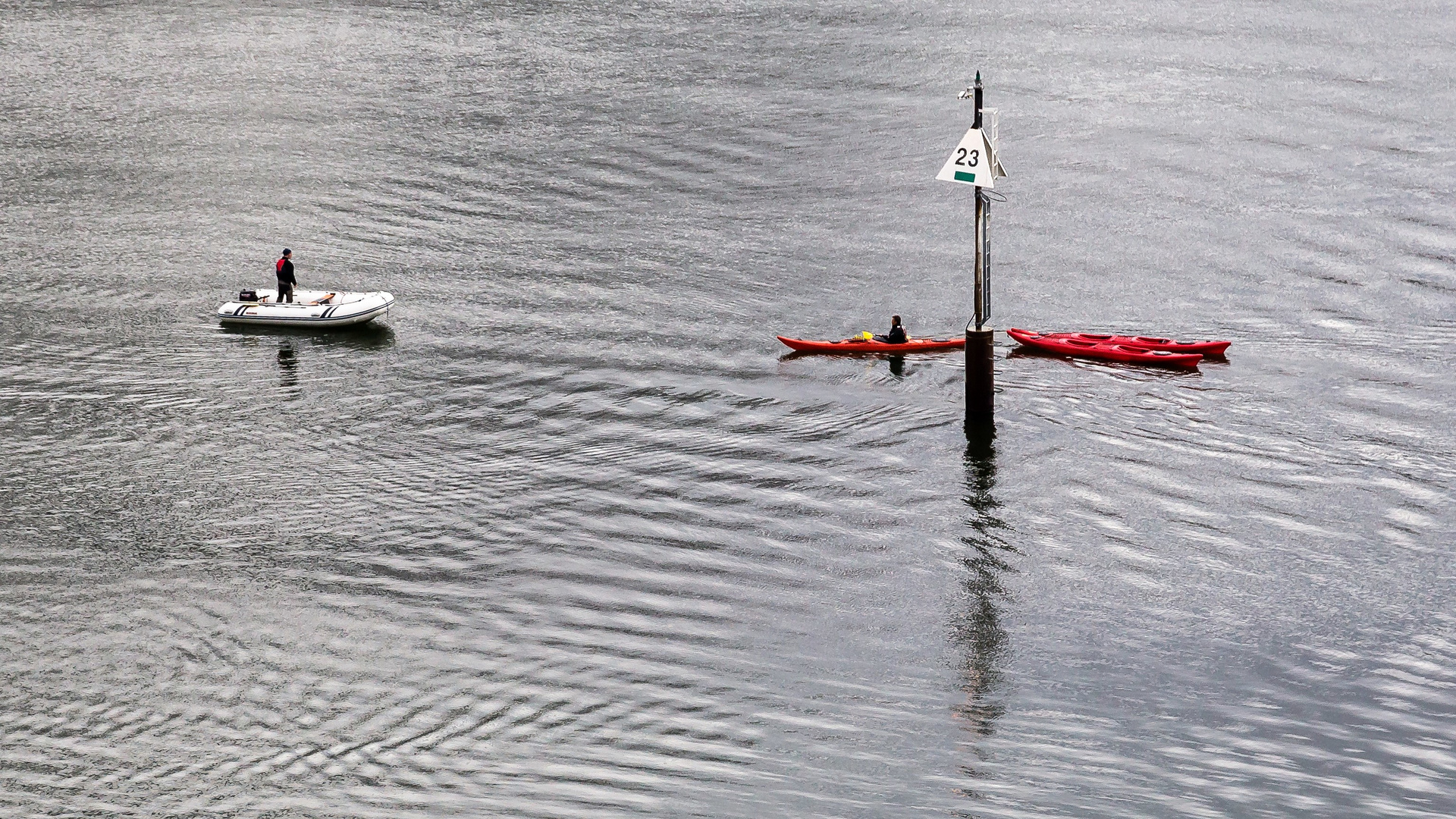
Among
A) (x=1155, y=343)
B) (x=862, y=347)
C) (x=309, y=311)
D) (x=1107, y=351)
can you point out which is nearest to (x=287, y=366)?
(x=309, y=311)

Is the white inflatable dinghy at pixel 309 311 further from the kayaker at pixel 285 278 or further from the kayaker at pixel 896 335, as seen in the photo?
the kayaker at pixel 896 335

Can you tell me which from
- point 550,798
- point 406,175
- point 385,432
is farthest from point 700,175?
point 550,798

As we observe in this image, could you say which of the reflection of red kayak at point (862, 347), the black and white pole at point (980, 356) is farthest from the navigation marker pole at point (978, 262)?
the reflection of red kayak at point (862, 347)

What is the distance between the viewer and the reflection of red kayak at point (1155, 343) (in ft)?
Result: 107

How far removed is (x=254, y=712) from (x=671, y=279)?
22133mm

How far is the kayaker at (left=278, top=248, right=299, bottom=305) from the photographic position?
36656 mm

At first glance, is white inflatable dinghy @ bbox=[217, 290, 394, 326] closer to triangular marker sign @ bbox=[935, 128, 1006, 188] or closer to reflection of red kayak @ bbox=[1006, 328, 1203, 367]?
triangular marker sign @ bbox=[935, 128, 1006, 188]

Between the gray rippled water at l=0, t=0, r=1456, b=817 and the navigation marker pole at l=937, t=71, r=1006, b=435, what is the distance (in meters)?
0.80

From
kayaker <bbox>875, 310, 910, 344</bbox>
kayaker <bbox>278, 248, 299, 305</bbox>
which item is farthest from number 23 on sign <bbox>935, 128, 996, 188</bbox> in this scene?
kayaker <bbox>278, 248, 299, 305</bbox>

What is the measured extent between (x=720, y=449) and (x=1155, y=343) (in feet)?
36.2

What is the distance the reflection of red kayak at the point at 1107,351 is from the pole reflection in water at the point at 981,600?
5.23 m

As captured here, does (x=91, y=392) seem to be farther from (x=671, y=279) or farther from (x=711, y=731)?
(x=711, y=731)

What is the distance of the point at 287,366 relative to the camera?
34125mm

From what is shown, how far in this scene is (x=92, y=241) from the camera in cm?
4297
